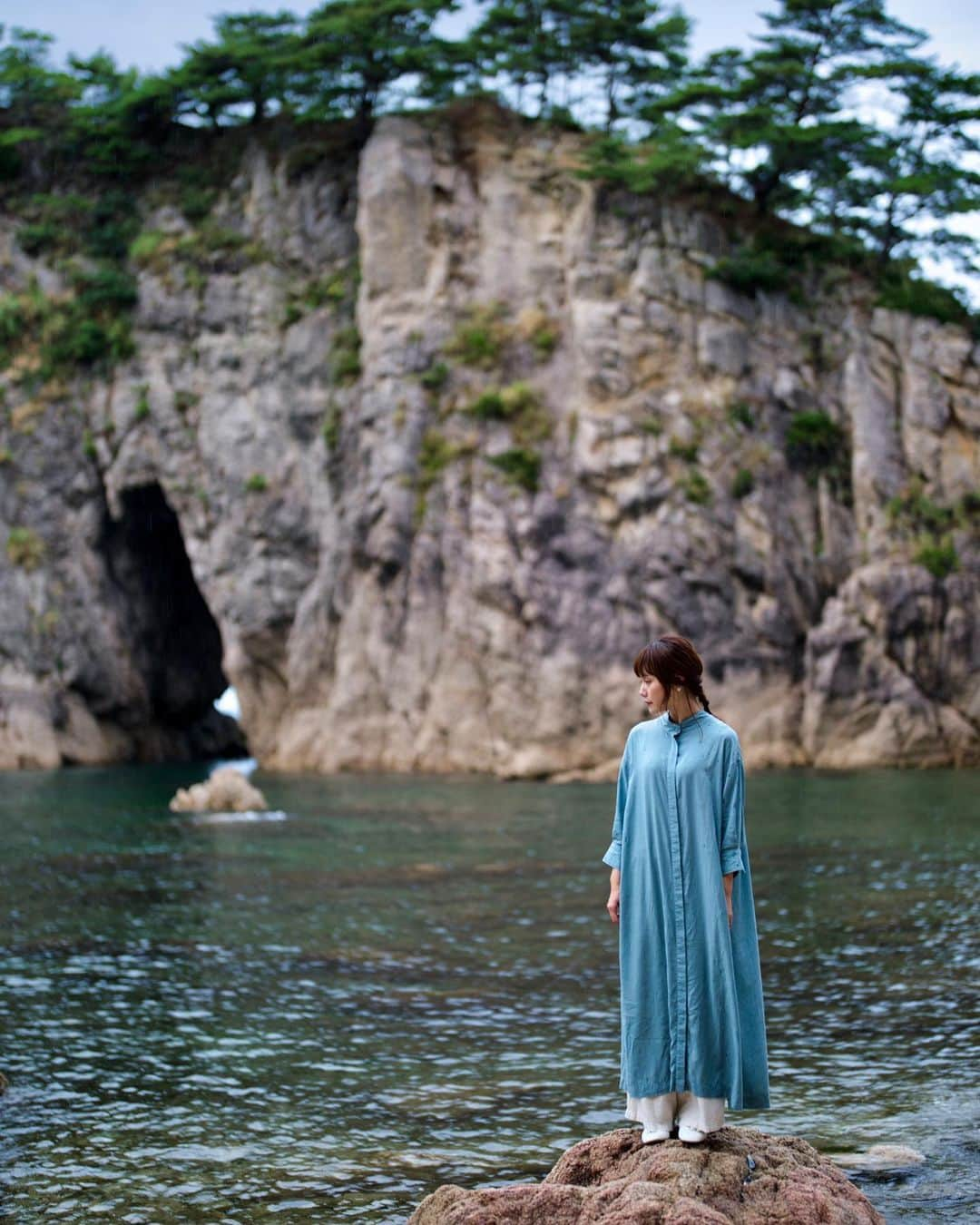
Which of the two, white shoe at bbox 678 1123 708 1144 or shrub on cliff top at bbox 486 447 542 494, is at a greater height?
shrub on cliff top at bbox 486 447 542 494

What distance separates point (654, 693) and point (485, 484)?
42323mm

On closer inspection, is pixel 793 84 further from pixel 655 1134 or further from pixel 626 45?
pixel 655 1134

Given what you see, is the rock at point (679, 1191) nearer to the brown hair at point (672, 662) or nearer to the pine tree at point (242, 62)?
the brown hair at point (672, 662)

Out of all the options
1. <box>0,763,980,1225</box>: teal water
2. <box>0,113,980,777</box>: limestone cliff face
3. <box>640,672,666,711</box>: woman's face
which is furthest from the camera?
<box>0,113,980,777</box>: limestone cliff face

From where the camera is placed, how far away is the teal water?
29.3 feet

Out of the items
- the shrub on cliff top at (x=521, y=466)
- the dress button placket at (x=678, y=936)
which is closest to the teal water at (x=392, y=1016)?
the dress button placket at (x=678, y=936)

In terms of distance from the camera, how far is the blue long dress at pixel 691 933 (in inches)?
256

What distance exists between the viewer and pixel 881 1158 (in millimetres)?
8742

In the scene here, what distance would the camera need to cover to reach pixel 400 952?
635 inches

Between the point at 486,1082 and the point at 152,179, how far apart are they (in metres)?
53.6

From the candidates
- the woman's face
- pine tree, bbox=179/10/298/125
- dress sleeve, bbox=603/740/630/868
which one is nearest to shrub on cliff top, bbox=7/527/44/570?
pine tree, bbox=179/10/298/125

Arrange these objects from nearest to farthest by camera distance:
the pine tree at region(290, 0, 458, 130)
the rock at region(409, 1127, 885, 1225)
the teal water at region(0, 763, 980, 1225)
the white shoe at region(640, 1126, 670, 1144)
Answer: the rock at region(409, 1127, 885, 1225) → the white shoe at region(640, 1126, 670, 1144) → the teal water at region(0, 763, 980, 1225) → the pine tree at region(290, 0, 458, 130)

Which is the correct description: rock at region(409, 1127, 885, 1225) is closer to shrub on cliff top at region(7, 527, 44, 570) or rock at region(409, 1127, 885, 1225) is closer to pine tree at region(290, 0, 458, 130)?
pine tree at region(290, 0, 458, 130)

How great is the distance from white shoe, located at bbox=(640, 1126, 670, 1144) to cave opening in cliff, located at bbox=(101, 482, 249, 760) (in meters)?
52.1
